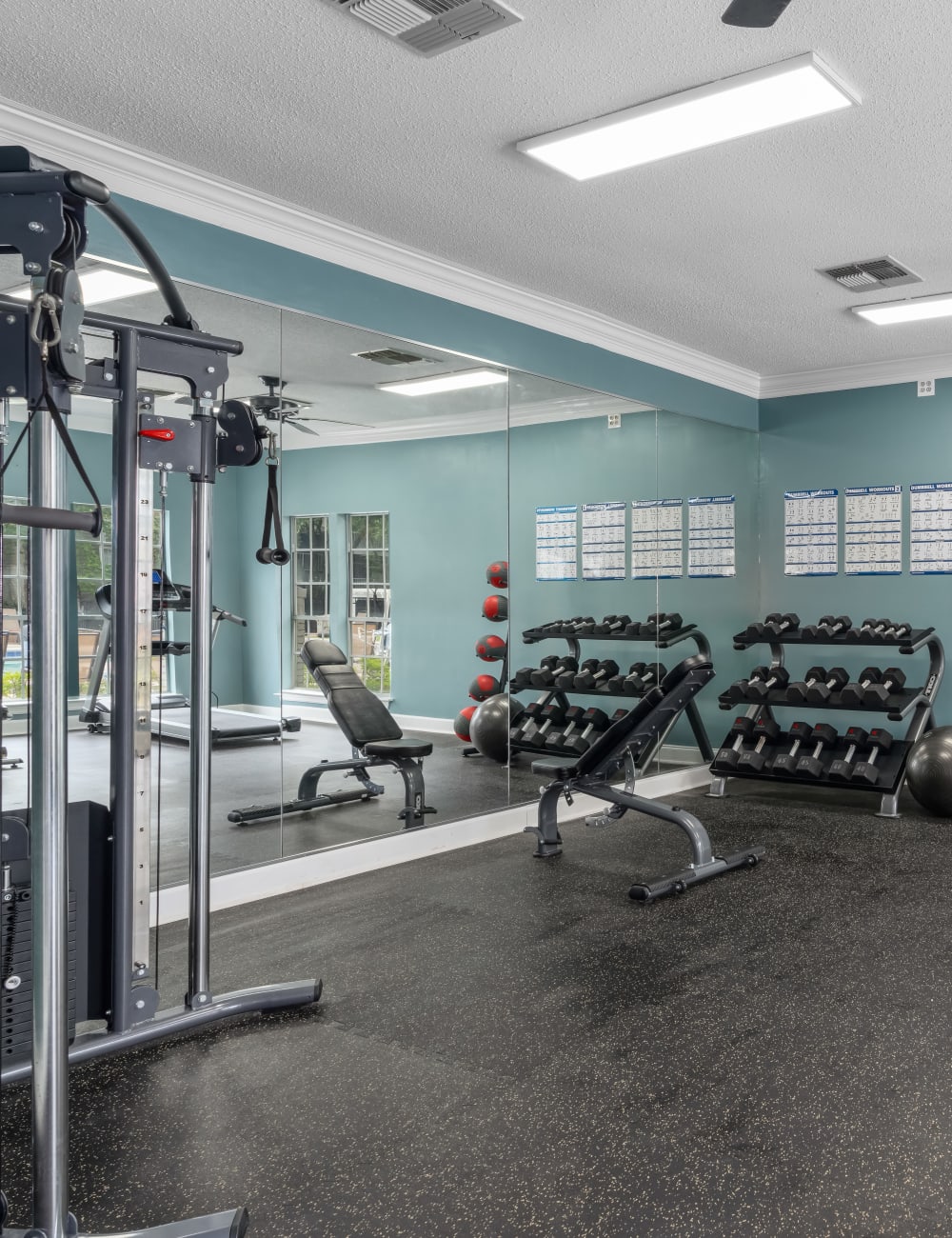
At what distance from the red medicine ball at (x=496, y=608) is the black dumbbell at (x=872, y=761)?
2.10 m

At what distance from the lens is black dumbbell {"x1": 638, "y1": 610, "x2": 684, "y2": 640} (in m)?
5.62

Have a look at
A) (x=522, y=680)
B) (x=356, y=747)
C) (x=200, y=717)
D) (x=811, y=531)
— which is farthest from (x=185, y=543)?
(x=811, y=531)

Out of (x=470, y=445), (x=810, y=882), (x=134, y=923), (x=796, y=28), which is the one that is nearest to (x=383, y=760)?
(x=470, y=445)

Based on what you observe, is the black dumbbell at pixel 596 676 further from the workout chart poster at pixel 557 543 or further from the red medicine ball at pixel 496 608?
the red medicine ball at pixel 496 608

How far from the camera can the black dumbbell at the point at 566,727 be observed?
16.5ft

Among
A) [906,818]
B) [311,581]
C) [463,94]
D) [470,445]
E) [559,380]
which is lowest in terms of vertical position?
[906,818]

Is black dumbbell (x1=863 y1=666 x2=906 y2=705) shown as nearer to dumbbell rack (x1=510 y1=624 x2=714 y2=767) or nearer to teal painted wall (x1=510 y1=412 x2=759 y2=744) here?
dumbbell rack (x1=510 y1=624 x2=714 y2=767)

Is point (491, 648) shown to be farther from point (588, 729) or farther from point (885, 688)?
point (885, 688)

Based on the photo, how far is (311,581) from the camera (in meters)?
3.85

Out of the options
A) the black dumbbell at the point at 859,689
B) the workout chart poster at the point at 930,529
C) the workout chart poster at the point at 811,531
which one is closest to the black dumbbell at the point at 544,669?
the black dumbbell at the point at 859,689

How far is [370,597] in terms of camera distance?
414cm

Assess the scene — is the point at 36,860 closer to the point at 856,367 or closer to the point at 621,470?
the point at 621,470

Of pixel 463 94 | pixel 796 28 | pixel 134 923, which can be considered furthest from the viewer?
pixel 463 94

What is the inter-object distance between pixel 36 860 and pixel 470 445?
3224mm
